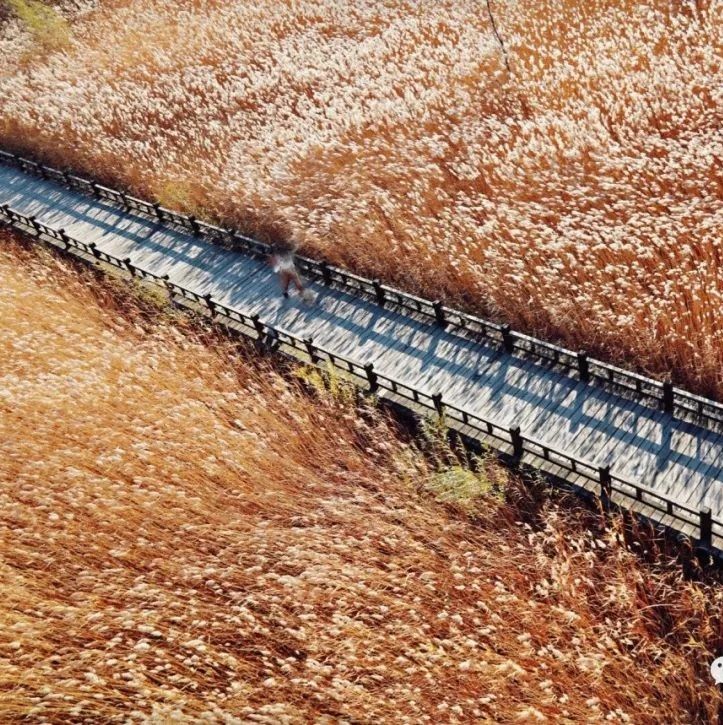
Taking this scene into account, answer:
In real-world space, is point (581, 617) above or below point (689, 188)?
below

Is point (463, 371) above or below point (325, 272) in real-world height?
below

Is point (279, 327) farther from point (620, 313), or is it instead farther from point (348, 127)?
point (348, 127)

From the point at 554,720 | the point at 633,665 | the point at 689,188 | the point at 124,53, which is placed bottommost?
the point at 554,720

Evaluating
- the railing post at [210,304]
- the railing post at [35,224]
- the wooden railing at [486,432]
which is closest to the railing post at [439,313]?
the wooden railing at [486,432]

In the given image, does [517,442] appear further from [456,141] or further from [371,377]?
[456,141]

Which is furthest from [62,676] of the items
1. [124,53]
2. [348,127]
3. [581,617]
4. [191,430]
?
[124,53]

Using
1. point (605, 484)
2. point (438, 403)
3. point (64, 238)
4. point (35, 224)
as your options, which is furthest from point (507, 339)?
point (35, 224)

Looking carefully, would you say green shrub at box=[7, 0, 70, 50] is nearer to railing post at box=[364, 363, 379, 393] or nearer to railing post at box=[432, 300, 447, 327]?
railing post at box=[432, 300, 447, 327]
